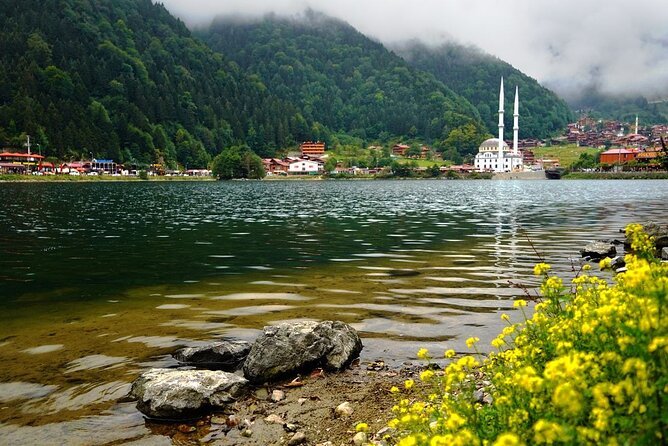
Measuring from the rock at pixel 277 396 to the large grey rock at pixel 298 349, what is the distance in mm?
643

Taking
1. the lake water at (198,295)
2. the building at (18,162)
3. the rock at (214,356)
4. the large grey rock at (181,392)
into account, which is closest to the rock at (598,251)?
the lake water at (198,295)

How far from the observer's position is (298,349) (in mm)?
10961

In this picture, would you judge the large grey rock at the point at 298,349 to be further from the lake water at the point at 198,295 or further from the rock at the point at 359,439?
the rock at the point at 359,439

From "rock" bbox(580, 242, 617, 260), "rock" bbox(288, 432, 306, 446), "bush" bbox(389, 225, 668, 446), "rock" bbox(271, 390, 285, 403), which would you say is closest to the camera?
"bush" bbox(389, 225, 668, 446)

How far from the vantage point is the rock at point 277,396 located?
9.65 meters

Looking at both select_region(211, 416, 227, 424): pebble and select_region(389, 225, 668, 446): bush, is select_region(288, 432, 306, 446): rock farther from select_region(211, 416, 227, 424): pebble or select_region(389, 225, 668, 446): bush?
select_region(389, 225, 668, 446): bush

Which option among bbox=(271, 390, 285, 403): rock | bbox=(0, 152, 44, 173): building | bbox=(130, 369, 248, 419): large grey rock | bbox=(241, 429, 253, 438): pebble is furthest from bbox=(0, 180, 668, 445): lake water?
bbox=(0, 152, 44, 173): building

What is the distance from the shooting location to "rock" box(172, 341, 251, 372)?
36.9ft

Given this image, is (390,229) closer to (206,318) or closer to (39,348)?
(206,318)

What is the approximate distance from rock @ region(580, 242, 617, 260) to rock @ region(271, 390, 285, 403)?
18329 mm

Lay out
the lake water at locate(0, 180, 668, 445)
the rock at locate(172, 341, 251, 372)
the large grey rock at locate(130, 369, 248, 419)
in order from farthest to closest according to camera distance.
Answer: the rock at locate(172, 341, 251, 372), the lake water at locate(0, 180, 668, 445), the large grey rock at locate(130, 369, 248, 419)

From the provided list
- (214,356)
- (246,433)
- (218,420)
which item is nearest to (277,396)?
(218,420)

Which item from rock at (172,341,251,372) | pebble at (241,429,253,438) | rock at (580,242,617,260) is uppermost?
rock at (580,242,617,260)

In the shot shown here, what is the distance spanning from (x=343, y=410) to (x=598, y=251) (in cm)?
1874
